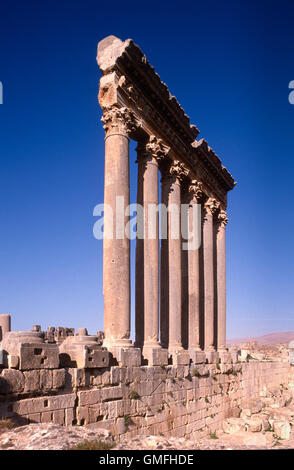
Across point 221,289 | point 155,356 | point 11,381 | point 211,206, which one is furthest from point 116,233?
point 221,289

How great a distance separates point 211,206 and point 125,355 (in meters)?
13.5

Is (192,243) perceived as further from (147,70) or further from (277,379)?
(277,379)

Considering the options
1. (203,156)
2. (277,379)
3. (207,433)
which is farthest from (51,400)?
(277,379)

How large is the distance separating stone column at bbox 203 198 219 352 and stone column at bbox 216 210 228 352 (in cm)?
194

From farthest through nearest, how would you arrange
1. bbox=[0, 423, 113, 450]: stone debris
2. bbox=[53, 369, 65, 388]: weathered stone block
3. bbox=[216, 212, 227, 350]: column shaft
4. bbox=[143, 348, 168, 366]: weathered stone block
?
bbox=[216, 212, 227, 350]: column shaft < bbox=[143, 348, 168, 366]: weathered stone block < bbox=[53, 369, 65, 388]: weathered stone block < bbox=[0, 423, 113, 450]: stone debris

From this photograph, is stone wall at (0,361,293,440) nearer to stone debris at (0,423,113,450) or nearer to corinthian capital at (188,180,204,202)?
stone debris at (0,423,113,450)

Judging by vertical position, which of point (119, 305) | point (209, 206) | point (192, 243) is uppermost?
point (209, 206)

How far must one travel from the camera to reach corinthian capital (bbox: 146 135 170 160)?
17969 mm

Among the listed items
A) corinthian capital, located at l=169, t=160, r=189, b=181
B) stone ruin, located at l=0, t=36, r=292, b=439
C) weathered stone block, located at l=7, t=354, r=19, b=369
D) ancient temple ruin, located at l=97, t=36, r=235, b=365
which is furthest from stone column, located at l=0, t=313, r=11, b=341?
weathered stone block, located at l=7, t=354, r=19, b=369

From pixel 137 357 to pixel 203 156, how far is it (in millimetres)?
12539

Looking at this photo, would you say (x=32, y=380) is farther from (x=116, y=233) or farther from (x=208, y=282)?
(x=208, y=282)
